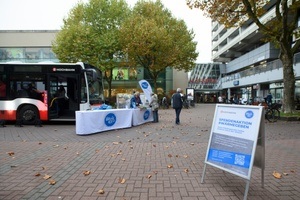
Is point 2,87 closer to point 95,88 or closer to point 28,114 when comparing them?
point 28,114

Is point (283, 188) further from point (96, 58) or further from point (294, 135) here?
point (96, 58)

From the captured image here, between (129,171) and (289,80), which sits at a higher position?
(289,80)

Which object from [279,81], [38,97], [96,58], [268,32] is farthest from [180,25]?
[38,97]

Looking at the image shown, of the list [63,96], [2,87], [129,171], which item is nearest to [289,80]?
[63,96]

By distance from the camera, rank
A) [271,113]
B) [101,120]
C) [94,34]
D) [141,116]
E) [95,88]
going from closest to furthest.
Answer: [101,120] < [141,116] < [95,88] < [271,113] < [94,34]

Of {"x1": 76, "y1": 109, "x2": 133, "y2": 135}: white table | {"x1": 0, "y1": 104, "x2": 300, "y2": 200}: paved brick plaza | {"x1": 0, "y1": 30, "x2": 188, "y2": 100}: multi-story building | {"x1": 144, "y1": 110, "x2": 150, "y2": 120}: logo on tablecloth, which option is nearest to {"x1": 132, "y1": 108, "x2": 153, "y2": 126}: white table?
{"x1": 144, "y1": 110, "x2": 150, "y2": 120}: logo on tablecloth

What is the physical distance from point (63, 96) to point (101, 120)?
12.7 ft

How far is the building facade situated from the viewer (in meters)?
30.9

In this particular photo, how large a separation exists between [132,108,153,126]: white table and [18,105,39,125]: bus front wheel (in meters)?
4.62

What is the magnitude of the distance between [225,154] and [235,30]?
1975 inches

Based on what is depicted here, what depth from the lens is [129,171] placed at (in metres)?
5.17

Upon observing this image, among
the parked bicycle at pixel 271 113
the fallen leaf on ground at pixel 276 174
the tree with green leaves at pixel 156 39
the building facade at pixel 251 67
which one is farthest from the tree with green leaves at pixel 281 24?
the fallen leaf on ground at pixel 276 174

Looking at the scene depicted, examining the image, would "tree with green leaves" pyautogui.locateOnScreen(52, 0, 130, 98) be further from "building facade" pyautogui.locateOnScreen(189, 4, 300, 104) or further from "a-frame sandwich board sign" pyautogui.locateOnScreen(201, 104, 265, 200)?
"a-frame sandwich board sign" pyautogui.locateOnScreen(201, 104, 265, 200)

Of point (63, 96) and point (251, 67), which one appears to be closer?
point (63, 96)
